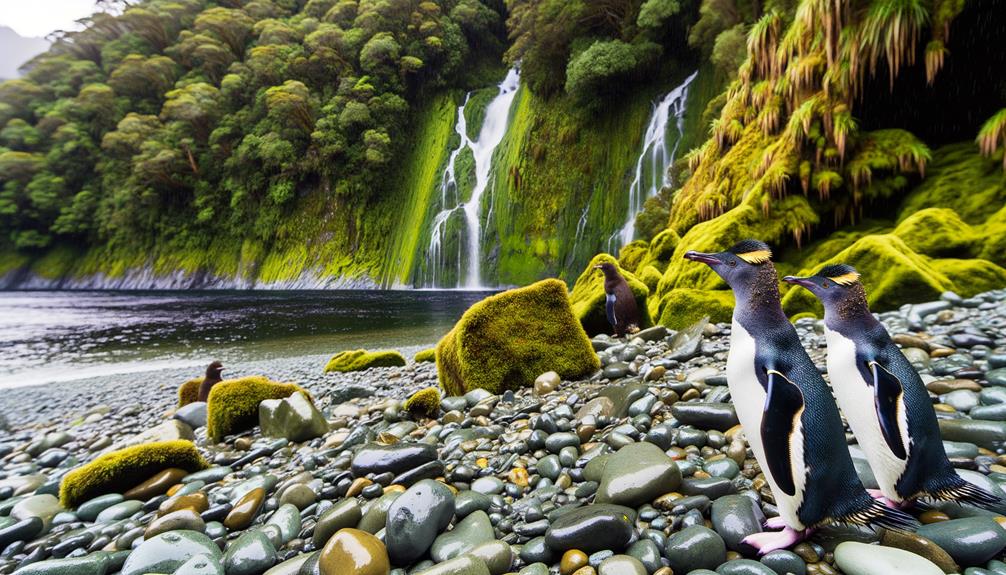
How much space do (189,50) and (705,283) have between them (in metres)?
52.6

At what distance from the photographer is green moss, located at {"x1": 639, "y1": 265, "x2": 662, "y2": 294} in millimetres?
8227

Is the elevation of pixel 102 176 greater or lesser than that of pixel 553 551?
greater

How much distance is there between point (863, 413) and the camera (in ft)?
5.43

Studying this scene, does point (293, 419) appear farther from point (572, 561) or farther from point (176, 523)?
point (572, 561)

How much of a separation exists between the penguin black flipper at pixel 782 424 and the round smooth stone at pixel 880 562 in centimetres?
22

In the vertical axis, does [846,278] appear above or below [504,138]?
below

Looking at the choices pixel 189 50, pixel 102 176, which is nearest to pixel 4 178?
pixel 102 176

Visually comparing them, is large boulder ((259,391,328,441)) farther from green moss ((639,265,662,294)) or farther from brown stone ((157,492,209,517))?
green moss ((639,265,662,294))

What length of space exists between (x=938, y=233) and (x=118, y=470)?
29.5 ft

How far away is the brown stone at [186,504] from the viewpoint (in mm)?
2494

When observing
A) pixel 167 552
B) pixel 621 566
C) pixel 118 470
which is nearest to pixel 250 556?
pixel 167 552

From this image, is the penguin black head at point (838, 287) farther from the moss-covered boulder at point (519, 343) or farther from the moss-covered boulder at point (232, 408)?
the moss-covered boulder at point (232, 408)

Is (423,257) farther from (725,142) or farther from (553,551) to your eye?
(553,551)

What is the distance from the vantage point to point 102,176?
4081 cm
